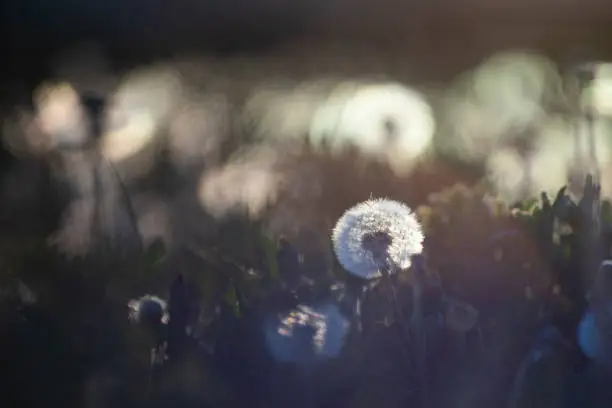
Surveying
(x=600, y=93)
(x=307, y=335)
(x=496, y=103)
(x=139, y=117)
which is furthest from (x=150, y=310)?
(x=600, y=93)

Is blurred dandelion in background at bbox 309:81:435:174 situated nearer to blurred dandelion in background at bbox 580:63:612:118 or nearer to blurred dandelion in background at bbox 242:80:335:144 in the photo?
blurred dandelion in background at bbox 242:80:335:144

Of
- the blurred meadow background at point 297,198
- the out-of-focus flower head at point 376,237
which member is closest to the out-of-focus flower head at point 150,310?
the blurred meadow background at point 297,198

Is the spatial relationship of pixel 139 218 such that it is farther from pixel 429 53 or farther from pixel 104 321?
pixel 429 53

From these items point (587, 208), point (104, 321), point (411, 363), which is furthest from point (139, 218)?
point (587, 208)

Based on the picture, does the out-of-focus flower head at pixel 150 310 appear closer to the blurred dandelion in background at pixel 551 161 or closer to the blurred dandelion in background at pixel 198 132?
the blurred dandelion in background at pixel 198 132

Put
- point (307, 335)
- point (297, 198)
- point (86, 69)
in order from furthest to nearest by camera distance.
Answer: point (86, 69) < point (297, 198) < point (307, 335)

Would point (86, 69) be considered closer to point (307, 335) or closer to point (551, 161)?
point (307, 335)

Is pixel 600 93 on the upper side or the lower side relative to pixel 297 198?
upper

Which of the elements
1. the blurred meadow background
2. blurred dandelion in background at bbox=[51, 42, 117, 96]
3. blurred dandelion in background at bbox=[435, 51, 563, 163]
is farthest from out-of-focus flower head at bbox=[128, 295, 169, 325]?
blurred dandelion in background at bbox=[435, 51, 563, 163]
